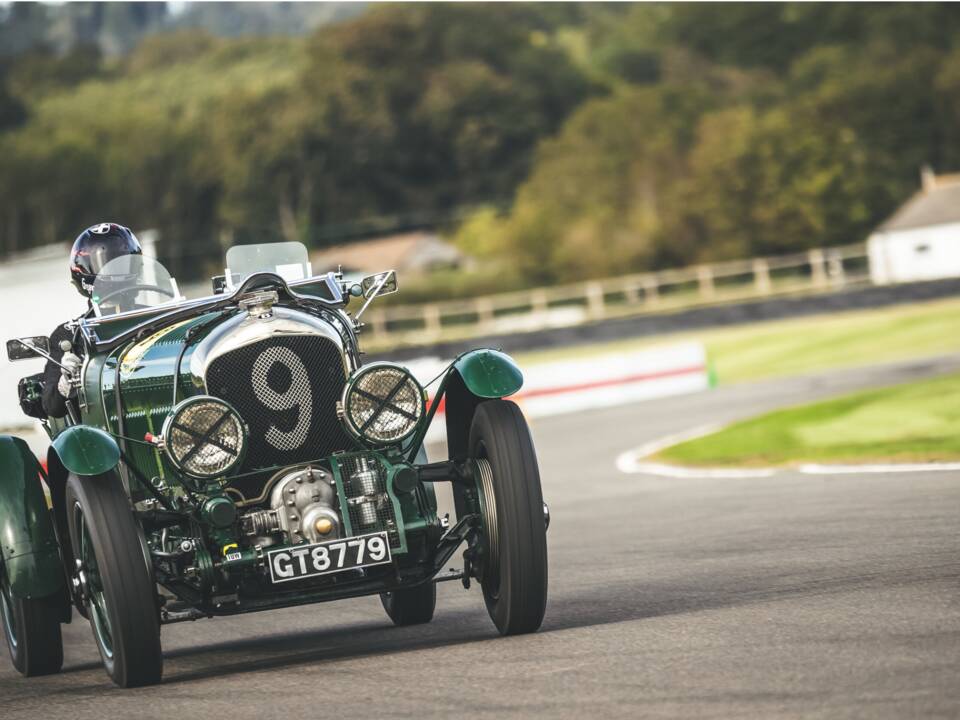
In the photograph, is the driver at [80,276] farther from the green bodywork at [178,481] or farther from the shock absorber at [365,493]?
the shock absorber at [365,493]

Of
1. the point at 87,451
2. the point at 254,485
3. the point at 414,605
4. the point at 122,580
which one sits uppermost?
the point at 87,451

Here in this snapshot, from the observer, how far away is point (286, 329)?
6.92 meters

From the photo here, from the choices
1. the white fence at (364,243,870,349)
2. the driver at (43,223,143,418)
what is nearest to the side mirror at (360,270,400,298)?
the driver at (43,223,143,418)

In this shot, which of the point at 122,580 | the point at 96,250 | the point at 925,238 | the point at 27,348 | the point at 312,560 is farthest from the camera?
the point at 925,238

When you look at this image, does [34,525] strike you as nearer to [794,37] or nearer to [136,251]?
[136,251]

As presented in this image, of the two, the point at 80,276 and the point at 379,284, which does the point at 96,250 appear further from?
the point at 379,284

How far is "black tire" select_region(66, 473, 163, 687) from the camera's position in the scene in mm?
6332

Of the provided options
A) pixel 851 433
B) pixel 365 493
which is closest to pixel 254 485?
pixel 365 493

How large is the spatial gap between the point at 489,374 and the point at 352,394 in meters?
0.66

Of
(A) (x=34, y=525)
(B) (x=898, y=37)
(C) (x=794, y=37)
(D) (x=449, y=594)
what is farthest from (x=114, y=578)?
(C) (x=794, y=37)

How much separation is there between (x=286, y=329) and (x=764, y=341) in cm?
2863

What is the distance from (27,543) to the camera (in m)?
7.19

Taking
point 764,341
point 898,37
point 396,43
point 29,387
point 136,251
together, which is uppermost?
point 396,43

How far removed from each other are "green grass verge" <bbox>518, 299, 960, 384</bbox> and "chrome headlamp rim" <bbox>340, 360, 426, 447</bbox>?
2277 centimetres
